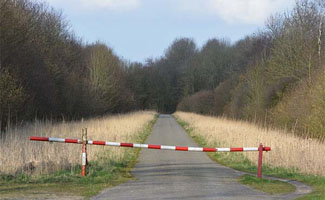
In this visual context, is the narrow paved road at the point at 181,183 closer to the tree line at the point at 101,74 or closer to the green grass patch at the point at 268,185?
the green grass patch at the point at 268,185

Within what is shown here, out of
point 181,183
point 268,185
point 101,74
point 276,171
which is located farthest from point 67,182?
point 101,74

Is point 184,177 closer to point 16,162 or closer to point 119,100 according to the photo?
point 16,162

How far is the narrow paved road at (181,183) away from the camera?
369 inches

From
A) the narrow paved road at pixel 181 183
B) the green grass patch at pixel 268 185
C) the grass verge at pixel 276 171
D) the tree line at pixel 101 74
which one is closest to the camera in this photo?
the narrow paved road at pixel 181 183

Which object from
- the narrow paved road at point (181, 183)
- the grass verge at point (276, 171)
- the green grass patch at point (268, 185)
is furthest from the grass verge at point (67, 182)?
the grass verge at point (276, 171)

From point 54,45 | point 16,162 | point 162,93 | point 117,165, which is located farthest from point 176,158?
point 162,93

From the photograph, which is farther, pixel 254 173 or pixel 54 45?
pixel 54 45

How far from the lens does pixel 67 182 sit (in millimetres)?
10734

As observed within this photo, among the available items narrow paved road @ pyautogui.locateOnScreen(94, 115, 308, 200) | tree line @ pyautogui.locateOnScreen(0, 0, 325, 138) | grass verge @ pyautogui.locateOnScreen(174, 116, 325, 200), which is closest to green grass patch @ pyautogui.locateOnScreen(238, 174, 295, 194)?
narrow paved road @ pyautogui.locateOnScreen(94, 115, 308, 200)

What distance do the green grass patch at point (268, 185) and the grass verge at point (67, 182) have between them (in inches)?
116

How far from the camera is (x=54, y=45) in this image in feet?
130

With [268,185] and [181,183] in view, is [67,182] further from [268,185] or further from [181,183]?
[268,185]

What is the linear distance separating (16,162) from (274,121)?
21.7 m

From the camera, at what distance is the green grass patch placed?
10.3 meters
